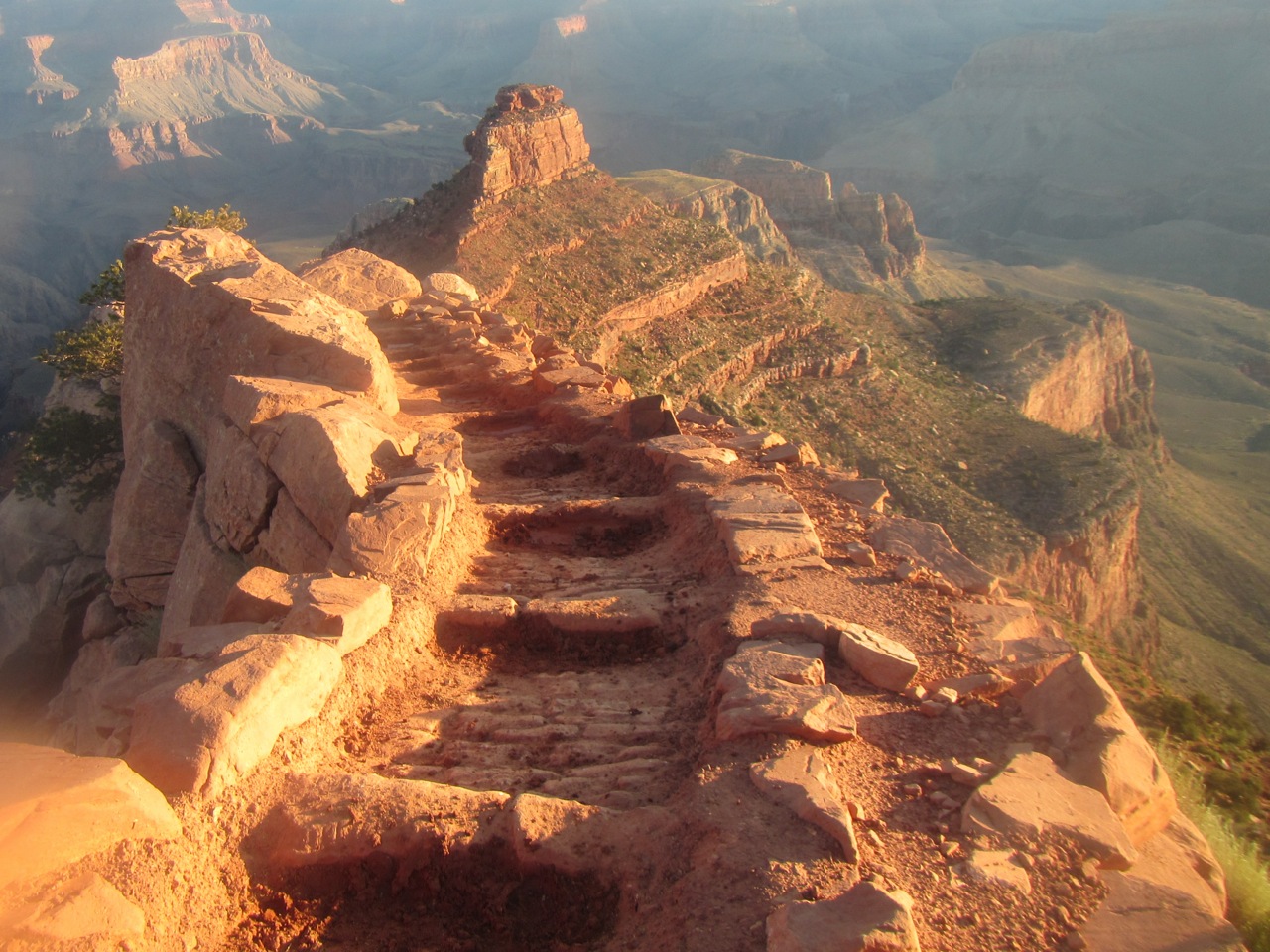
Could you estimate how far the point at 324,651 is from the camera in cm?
637

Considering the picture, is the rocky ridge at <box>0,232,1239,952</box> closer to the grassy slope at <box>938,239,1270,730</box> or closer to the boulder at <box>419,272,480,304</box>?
the boulder at <box>419,272,480,304</box>

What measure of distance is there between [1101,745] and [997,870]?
1462 millimetres

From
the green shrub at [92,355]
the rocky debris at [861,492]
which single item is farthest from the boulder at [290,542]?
the green shrub at [92,355]

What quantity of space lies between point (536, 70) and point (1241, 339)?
143 metres

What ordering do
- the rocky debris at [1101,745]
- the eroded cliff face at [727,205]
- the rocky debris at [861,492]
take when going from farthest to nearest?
the eroded cliff face at [727,205] → the rocky debris at [861,492] → the rocky debris at [1101,745]

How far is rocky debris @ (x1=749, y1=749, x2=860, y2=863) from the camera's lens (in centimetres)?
502

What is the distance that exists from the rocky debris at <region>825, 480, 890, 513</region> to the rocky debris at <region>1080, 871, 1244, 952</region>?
549cm

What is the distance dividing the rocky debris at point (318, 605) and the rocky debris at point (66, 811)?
1703mm

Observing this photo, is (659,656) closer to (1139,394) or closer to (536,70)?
(1139,394)

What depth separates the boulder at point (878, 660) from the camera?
6645mm

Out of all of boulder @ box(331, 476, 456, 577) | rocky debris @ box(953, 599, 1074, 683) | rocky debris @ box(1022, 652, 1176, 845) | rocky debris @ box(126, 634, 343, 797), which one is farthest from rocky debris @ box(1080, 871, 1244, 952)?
boulder @ box(331, 476, 456, 577)

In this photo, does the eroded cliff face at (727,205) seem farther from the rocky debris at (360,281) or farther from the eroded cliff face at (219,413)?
the eroded cliff face at (219,413)

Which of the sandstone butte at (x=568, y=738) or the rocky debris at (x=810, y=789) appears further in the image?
the rocky debris at (x=810, y=789)

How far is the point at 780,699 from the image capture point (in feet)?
19.6
